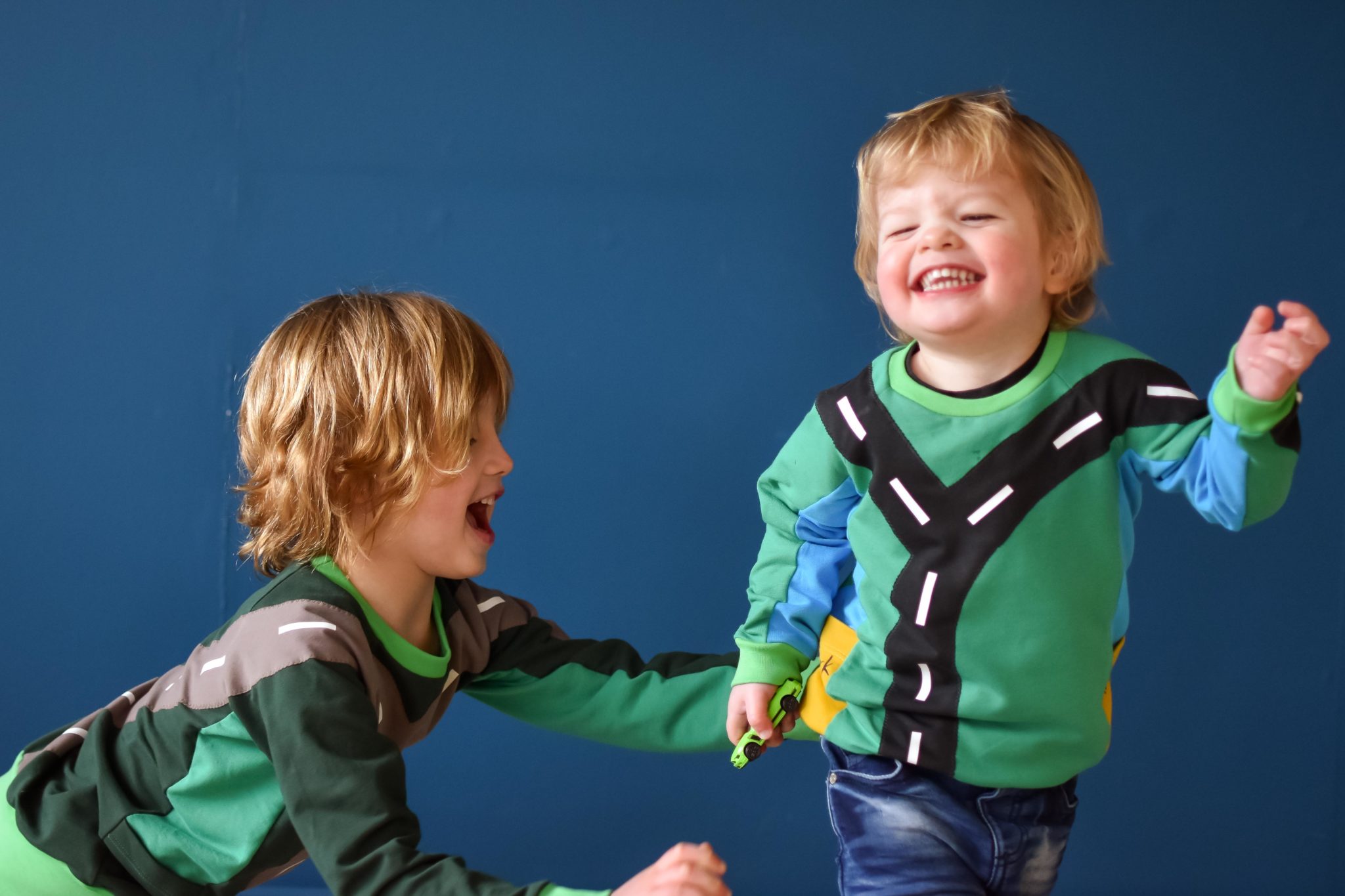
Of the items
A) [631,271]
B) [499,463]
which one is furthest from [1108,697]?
[631,271]

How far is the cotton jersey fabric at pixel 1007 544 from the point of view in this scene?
1.04 meters

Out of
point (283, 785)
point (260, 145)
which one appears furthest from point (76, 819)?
point (260, 145)

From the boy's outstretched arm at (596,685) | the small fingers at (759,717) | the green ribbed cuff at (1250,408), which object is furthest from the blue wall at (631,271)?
the green ribbed cuff at (1250,408)

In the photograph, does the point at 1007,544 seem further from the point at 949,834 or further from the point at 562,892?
the point at 562,892

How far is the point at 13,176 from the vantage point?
73.1 inches

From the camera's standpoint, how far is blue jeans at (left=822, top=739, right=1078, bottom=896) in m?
1.09

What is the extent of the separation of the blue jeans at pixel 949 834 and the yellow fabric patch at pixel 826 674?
71mm

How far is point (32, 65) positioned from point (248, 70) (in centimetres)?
31

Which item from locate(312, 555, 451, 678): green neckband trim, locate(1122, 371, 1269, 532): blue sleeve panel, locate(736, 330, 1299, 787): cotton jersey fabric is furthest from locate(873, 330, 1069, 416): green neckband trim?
locate(312, 555, 451, 678): green neckband trim

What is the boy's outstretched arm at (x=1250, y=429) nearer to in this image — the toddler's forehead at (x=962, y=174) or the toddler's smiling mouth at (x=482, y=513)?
the toddler's forehead at (x=962, y=174)

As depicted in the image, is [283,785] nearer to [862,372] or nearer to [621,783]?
[862,372]

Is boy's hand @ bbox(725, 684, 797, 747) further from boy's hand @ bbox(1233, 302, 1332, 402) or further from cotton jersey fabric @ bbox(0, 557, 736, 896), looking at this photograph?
boy's hand @ bbox(1233, 302, 1332, 402)

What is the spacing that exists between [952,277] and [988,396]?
103 millimetres

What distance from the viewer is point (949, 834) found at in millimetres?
1088
